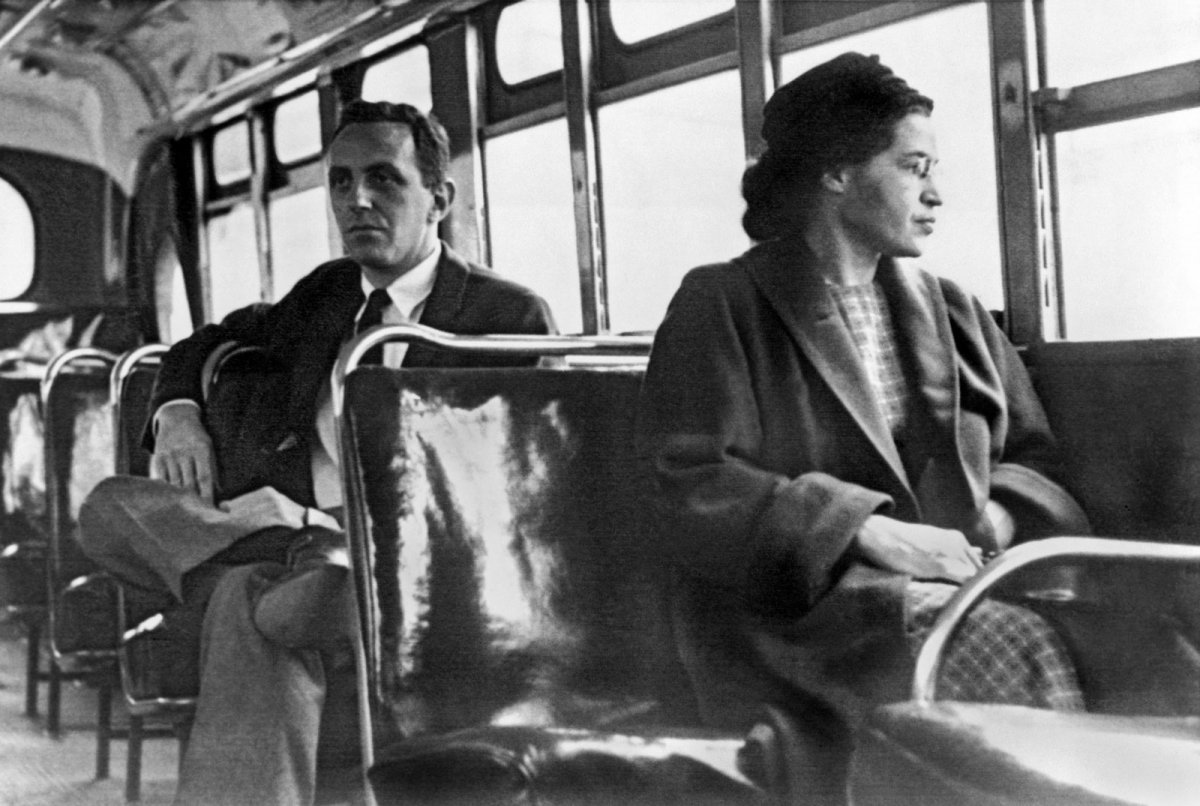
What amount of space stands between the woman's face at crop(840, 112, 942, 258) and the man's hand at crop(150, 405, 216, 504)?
483mm

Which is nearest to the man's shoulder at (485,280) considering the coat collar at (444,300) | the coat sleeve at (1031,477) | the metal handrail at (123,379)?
the coat collar at (444,300)

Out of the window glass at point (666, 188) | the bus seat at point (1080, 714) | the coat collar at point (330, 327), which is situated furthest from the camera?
the coat collar at point (330, 327)

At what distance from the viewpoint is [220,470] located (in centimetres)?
116

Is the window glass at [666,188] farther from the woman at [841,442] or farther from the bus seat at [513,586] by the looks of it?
the bus seat at [513,586]

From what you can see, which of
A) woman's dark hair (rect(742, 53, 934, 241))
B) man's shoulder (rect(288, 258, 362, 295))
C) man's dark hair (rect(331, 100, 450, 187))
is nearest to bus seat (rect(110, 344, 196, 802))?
man's shoulder (rect(288, 258, 362, 295))

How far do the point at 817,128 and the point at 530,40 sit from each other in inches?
8.6

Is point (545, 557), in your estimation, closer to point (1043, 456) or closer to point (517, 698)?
point (517, 698)

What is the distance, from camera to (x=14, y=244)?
1110 mm

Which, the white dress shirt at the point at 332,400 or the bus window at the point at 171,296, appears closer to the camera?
the bus window at the point at 171,296

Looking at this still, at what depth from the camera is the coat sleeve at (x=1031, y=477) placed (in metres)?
1.25

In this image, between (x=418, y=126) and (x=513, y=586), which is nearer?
(x=418, y=126)

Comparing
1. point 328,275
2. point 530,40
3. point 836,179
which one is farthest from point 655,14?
point 328,275

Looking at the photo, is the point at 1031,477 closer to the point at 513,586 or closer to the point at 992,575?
the point at 992,575

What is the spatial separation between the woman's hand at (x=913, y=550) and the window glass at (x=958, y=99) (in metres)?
0.17
